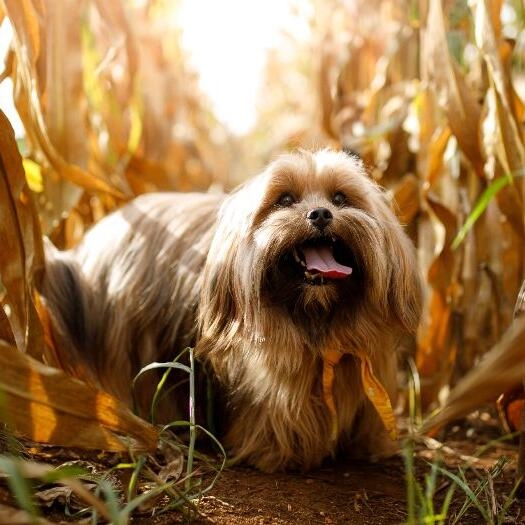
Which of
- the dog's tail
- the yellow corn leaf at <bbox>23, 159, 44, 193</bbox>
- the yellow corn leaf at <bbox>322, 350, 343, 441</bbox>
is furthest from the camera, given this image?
the yellow corn leaf at <bbox>23, 159, 44, 193</bbox>

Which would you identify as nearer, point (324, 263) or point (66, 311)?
point (324, 263)

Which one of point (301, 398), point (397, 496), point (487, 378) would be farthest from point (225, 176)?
point (487, 378)

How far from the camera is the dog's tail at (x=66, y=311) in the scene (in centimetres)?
273

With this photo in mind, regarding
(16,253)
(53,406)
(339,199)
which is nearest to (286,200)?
(339,199)

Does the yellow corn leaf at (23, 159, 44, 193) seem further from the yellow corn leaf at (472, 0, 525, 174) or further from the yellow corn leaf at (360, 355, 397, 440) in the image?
the yellow corn leaf at (472, 0, 525, 174)

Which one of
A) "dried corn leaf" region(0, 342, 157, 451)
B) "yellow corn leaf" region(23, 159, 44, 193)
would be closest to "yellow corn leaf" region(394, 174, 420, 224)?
"yellow corn leaf" region(23, 159, 44, 193)

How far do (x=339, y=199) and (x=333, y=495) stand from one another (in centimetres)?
100

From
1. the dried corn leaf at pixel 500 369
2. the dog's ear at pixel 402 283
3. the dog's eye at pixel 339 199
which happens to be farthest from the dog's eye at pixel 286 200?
the dried corn leaf at pixel 500 369

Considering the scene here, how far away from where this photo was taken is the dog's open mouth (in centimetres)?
229

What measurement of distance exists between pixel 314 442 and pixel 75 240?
1.83 metres

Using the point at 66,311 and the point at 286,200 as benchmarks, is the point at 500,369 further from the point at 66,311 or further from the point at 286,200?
the point at 66,311

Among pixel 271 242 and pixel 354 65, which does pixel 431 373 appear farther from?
pixel 354 65

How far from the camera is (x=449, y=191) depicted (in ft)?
10.8

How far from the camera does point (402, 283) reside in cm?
242
